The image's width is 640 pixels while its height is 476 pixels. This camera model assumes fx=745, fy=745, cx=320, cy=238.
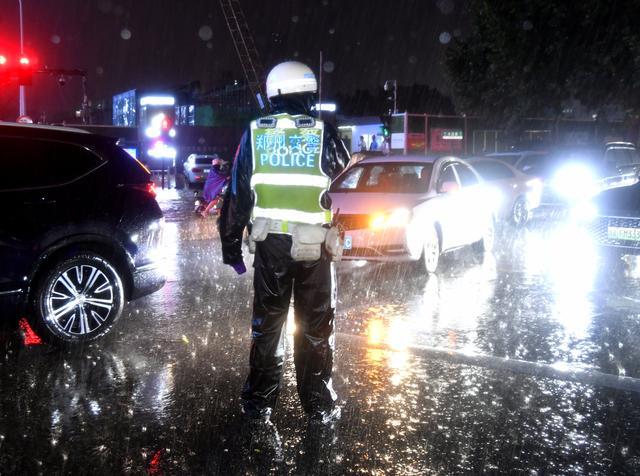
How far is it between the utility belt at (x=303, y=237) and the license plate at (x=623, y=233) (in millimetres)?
6061

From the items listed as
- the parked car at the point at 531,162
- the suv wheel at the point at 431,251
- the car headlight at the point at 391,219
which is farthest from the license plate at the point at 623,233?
the parked car at the point at 531,162

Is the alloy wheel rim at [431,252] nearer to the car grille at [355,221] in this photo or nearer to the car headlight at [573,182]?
the car grille at [355,221]

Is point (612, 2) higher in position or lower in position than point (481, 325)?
higher

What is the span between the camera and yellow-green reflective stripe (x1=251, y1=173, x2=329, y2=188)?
13.6 ft

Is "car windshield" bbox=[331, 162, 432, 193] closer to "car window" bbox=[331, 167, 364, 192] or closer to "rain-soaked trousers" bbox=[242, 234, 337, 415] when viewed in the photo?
"car window" bbox=[331, 167, 364, 192]

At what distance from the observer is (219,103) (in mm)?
114438

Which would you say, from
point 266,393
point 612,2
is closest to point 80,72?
point 612,2

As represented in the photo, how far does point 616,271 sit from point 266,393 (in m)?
6.92

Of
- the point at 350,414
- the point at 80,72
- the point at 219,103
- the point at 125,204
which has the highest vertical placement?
the point at 219,103

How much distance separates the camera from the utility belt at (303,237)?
409 centimetres

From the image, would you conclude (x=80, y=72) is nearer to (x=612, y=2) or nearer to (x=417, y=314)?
(x=612, y=2)

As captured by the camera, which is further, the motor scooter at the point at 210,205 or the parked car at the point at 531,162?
the motor scooter at the point at 210,205

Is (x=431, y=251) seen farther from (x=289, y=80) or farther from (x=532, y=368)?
(x=289, y=80)

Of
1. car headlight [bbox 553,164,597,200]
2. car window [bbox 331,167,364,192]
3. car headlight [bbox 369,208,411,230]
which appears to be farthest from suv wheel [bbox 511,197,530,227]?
car headlight [bbox 369,208,411,230]
